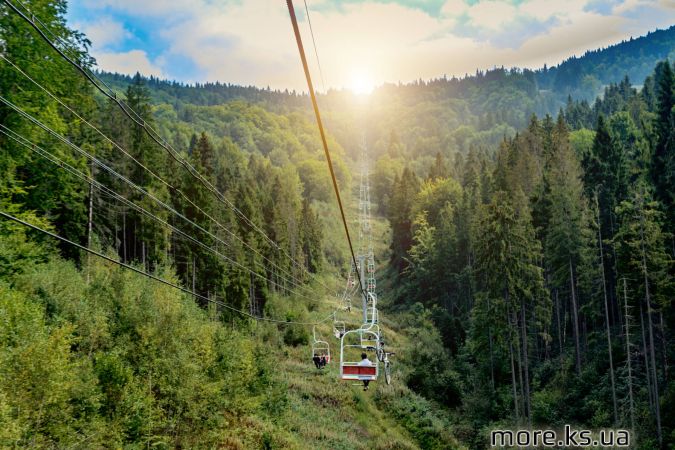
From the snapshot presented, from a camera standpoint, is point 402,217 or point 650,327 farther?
point 402,217

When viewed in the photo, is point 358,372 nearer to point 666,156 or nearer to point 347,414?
point 347,414

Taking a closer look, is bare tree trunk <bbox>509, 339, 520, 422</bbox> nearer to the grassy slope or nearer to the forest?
the forest

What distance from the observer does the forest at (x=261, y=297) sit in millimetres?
23297

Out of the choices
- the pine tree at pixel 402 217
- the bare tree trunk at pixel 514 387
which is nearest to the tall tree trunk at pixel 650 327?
the bare tree trunk at pixel 514 387

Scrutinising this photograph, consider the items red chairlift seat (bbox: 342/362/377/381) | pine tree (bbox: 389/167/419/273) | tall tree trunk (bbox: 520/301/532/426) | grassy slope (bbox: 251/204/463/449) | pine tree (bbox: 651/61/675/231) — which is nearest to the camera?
red chairlift seat (bbox: 342/362/377/381)

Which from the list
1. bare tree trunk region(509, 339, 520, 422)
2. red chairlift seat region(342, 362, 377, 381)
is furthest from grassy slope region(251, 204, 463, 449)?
red chairlift seat region(342, 362, 377, 381)

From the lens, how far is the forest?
23297mm

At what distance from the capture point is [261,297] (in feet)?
197

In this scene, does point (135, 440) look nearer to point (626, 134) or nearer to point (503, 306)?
point (503, 306)

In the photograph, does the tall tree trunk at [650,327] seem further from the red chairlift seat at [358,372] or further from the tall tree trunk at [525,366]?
the red chairlift seat at [358,372]

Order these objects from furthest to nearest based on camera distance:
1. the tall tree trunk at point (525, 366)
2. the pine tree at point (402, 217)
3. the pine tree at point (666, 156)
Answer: the pine tree at point (402, 217), the pine tree at point (666, 156), the tall tree trunk at point (525, 366)

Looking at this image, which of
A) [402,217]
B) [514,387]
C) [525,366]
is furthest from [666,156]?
[402,217]

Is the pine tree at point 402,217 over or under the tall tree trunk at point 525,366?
over

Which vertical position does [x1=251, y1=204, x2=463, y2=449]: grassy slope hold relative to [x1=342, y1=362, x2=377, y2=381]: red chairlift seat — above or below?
below
